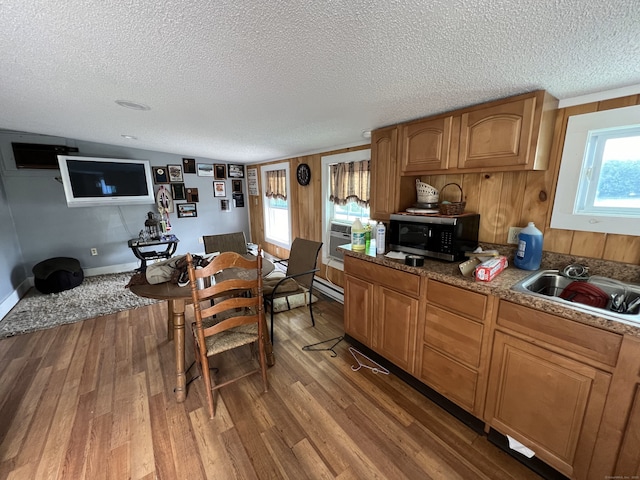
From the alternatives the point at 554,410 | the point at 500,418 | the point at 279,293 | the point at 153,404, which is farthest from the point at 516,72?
the point at 153,404

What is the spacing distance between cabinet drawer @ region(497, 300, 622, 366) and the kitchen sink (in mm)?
81

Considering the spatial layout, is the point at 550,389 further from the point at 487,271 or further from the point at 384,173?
the point at 384,173

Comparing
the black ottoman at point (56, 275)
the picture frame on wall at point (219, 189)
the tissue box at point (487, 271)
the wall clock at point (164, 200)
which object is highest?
the picture frame on wall at point (219, 189)

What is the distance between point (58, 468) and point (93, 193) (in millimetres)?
3701

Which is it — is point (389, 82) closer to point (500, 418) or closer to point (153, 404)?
point (500, 418)

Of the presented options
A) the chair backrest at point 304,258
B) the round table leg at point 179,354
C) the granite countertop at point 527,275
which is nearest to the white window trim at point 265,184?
the chair backrest at point 304,258

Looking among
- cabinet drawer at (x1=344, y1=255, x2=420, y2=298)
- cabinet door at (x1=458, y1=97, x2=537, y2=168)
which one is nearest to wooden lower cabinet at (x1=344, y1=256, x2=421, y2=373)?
cabinet drawer at (x1=344, y1=255, x2=420, y2=298)

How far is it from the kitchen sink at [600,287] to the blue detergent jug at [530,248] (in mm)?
70

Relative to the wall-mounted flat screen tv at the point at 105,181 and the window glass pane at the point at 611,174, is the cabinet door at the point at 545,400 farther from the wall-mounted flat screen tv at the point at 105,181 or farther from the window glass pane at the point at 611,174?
the wall-mounted flat screen tv at the point at 105,181

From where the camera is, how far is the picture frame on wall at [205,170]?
4.86m

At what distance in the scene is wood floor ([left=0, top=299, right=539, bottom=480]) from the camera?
1.35 meters

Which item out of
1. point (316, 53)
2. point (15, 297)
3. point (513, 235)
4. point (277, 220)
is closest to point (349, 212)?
point (513, 235)

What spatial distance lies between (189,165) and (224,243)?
251cm

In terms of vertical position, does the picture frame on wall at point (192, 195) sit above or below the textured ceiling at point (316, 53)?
below
